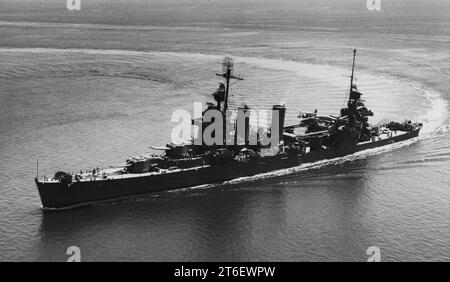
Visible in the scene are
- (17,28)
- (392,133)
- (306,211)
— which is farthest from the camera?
(17,28)

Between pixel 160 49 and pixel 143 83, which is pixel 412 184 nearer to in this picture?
pixel 143 83

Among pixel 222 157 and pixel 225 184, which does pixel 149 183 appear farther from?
pixel 225 184

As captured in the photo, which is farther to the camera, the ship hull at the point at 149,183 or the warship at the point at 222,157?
the warship at the point at 222,157

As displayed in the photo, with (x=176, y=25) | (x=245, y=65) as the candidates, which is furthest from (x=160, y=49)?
(x=176, y=25)

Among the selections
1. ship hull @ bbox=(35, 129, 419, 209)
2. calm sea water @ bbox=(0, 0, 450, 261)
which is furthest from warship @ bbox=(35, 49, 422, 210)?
calm sea water @ bbox=(0, 0, 450, 261)

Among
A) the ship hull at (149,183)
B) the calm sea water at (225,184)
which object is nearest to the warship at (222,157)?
the ship hull at (149,183)

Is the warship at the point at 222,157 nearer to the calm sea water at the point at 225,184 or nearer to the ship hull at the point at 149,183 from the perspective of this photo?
the ship hull at the point at 149,183
